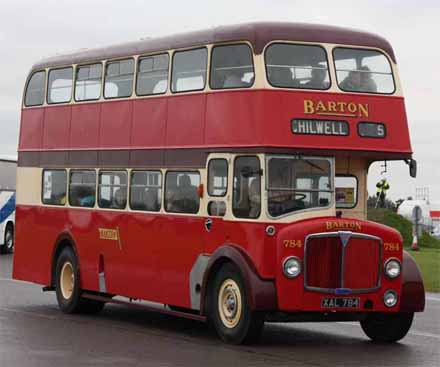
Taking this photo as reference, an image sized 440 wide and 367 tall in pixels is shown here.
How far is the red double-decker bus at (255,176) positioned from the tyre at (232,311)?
0.07 ft

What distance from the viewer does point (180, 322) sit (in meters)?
20.0

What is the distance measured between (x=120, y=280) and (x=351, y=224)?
184 inches

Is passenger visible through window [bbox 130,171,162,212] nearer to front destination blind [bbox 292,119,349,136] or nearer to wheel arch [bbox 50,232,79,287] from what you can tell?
wheel arch [bbox 50,232,79,287]

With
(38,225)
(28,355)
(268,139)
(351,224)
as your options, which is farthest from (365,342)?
(38,225)

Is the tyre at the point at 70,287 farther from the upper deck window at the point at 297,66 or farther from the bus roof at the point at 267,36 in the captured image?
the upper deck window at the point at 297,66

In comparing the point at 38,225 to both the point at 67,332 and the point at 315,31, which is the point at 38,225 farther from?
the point at 315,31

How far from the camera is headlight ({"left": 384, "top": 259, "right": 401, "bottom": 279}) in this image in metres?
16.7

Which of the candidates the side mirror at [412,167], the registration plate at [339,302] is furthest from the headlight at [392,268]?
the side mirror at [412,167]

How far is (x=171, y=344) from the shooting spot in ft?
54.5

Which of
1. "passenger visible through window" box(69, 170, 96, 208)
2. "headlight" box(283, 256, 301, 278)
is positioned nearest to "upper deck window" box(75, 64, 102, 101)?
"passenger visible through window" box(69, 170, 96, 208)

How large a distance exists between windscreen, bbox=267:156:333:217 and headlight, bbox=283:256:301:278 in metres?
0.62

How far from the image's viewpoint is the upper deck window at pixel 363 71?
17.4 meters

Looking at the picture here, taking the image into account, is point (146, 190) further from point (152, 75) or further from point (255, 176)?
point (255, 176)

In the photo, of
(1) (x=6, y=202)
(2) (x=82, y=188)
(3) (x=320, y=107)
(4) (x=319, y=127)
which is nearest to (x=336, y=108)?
(3) (x=320, y=107)
